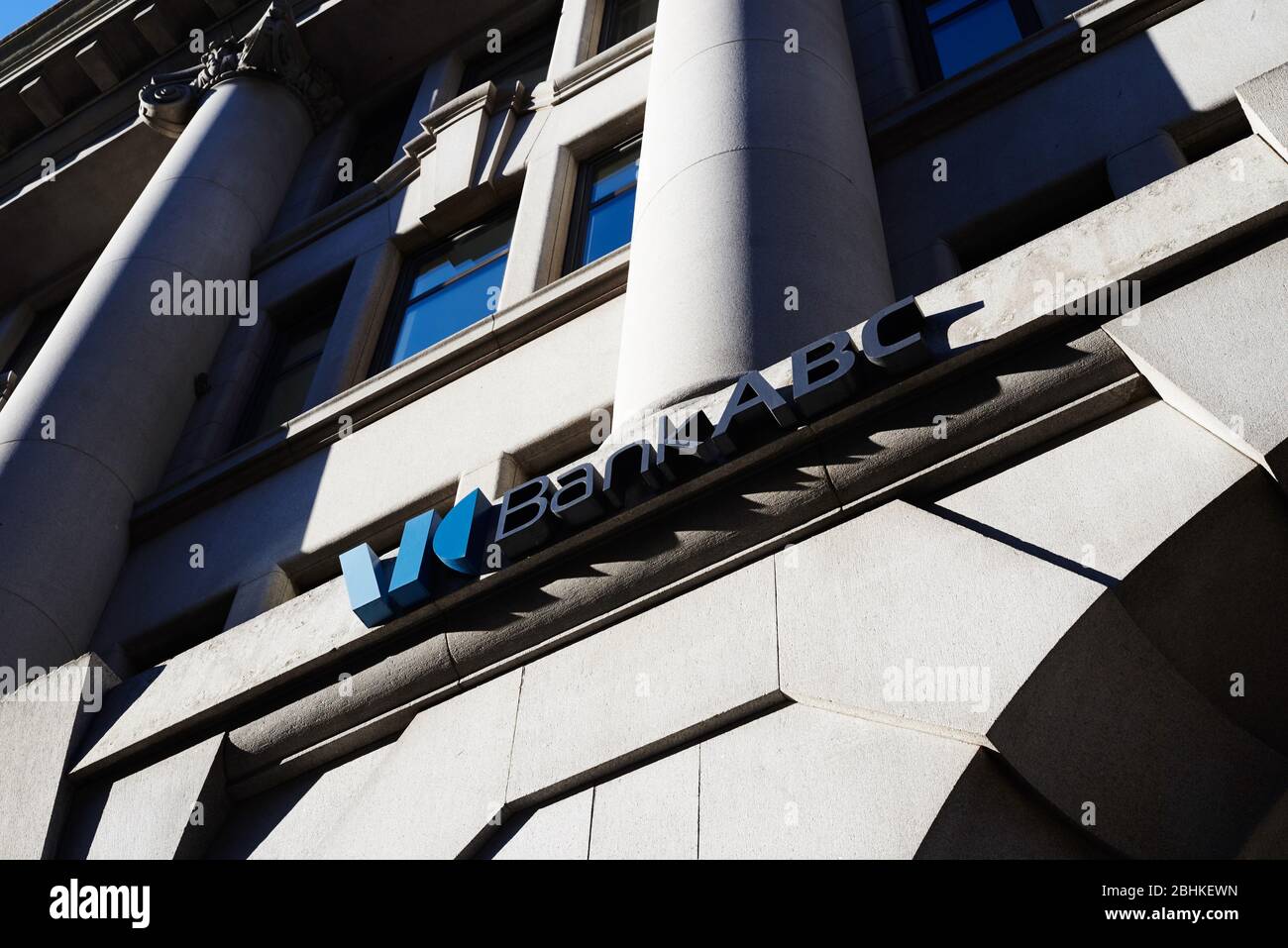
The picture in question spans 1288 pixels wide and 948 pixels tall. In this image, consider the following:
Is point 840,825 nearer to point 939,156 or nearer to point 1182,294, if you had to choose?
point 1182,294

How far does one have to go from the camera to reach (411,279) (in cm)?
1853

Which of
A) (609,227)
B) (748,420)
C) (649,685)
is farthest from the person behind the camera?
(609,227)

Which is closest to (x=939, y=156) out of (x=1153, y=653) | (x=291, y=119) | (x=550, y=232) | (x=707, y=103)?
(x=707, y=103)

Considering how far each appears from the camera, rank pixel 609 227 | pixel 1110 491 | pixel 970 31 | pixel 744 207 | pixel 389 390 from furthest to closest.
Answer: pixel 609 227, pixel 970 31, pixel 389 390, pixel 744 207, pixel 1110 491

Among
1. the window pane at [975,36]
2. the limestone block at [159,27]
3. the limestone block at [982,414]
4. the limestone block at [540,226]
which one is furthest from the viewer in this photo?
the limestone block at [159,27]

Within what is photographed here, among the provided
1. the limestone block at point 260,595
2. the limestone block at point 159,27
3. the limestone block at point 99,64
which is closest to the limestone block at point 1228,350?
the limestone block at point 260,595

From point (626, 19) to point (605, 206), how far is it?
5560 millimetres

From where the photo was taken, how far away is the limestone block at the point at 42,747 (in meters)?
10.2

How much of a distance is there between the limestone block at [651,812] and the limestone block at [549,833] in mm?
82

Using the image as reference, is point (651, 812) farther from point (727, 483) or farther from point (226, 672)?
point (226, 672)

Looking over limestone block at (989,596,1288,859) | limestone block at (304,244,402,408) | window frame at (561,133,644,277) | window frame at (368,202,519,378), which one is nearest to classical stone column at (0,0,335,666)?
limestone block at (304,244,402,408)

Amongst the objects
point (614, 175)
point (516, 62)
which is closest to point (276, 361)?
point (614, 175)

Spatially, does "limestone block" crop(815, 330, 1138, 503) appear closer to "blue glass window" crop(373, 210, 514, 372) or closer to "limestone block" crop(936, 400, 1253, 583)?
"limestone block" crop(936, 400, 1253, 583)

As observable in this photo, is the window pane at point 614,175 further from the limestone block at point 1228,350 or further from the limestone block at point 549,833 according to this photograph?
the limestone block at point 549,833
